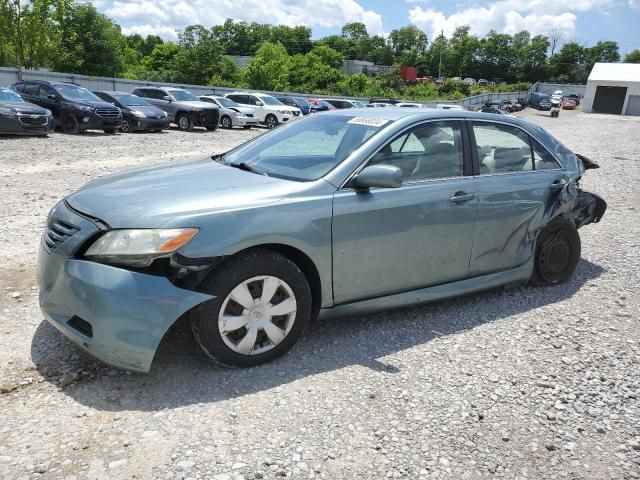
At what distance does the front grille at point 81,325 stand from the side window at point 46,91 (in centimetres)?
1635

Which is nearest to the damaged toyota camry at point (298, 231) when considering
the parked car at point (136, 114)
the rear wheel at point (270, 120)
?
the parked car at point (136, 114)

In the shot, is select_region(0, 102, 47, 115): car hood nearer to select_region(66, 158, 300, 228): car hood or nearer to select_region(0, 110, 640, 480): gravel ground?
select_region(0, 110, 640, 480): gravel ground

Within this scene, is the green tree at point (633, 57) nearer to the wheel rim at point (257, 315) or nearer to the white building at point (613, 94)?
the white building at point (613, 94)

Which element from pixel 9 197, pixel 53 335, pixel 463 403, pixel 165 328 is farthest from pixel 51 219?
pixel 9 197

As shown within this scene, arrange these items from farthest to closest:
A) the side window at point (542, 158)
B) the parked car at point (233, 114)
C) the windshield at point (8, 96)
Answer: the parked car at point (233, 114), the windshield at point (8, 96), the side window at point (542, 158)

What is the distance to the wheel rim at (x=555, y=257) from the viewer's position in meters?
5.00

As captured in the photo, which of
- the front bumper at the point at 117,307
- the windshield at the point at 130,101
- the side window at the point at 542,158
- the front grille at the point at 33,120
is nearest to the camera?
the front bumper at the point at 117,307

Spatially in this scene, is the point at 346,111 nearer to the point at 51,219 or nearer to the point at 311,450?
the point at 51,219

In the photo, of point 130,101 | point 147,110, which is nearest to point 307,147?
point 147,110

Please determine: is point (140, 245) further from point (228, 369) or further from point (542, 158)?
point (542, 158)

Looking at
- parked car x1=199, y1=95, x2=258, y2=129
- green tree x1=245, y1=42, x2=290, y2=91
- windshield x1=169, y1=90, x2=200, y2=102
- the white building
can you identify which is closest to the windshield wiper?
windshield x1=169, y1=90, x2=200, y2=102

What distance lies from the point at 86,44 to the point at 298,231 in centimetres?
5446

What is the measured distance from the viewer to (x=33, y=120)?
579 inches

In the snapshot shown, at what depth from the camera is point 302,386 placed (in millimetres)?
3258
